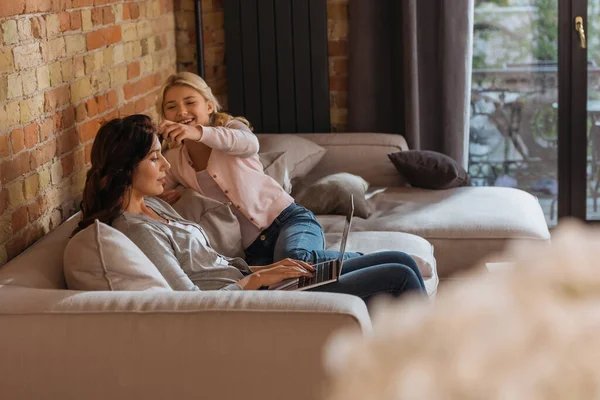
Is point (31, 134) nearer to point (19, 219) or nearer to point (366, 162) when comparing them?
point (19, 219)

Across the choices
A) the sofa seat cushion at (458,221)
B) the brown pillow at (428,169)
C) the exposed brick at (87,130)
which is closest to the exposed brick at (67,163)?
the exposed brick at (87,130)

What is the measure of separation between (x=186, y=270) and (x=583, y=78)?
288cm

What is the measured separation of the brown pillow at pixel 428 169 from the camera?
13.3 feet

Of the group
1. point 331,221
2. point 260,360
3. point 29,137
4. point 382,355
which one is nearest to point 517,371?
point 382,355

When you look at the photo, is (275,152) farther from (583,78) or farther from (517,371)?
(517,371)

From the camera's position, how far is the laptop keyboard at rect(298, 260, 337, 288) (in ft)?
8.28

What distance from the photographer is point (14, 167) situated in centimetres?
255

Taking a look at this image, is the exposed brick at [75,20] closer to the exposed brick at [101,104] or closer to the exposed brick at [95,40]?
the exposed brick at [95,40]

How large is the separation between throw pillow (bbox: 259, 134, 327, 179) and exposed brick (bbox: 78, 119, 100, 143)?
1.00 metres

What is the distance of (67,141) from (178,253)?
0.68m

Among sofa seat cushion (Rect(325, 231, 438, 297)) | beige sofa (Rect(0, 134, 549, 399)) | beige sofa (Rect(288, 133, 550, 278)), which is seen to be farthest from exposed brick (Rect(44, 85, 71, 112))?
beige sofa (Rect(288, 133, 550, 278))

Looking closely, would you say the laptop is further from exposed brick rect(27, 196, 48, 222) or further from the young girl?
exposed brick rect(27, 196, 48, 222)

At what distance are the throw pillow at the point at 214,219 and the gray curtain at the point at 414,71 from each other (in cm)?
170

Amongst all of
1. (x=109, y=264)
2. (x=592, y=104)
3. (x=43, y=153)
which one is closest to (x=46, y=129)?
(x=43, y=153)
